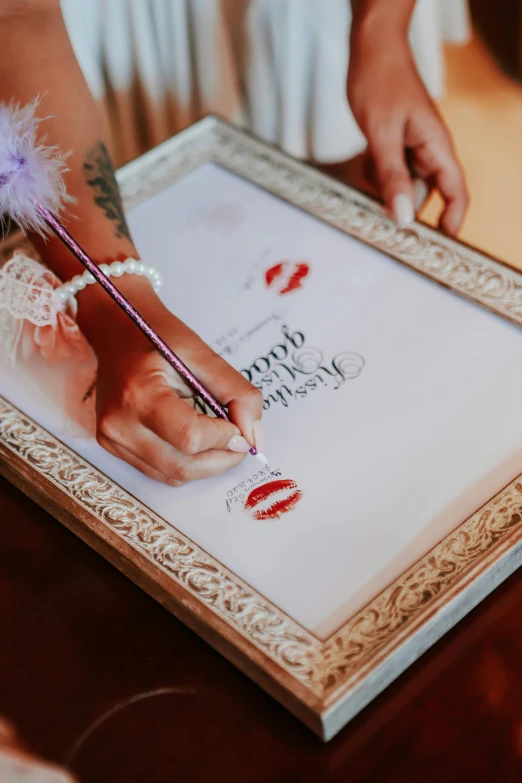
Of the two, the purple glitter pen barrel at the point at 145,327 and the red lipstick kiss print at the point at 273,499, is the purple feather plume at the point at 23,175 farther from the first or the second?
the red lipstick kiss print at the point at 273,499

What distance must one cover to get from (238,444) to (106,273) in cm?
19

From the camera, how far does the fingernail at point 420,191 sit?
2.57ft

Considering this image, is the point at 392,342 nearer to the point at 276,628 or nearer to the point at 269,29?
the point at 276,628

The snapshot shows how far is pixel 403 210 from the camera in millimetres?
682

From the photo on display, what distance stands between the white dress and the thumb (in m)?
0.26

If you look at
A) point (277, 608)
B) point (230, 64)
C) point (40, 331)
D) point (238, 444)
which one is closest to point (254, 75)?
point (230, 64)

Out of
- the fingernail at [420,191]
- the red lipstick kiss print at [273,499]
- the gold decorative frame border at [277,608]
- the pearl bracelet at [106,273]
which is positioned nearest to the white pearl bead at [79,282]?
the pearl bracelet at [106,273]

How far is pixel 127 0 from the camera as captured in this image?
90 cm

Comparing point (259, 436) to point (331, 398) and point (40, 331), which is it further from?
point (40, 331)

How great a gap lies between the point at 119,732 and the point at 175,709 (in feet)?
0.12

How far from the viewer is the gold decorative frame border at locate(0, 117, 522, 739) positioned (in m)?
0.44

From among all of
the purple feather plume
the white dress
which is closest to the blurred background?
the white dress

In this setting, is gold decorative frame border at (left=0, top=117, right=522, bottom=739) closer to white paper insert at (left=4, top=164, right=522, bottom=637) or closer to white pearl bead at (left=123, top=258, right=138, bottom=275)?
white paper insert at (left=4, top=164, right=522, bottom=637)

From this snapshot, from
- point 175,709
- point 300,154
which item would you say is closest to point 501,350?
point 175,709
